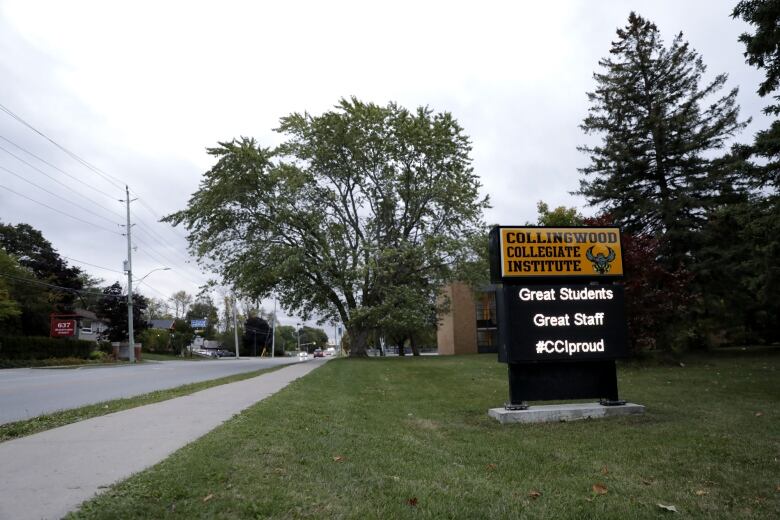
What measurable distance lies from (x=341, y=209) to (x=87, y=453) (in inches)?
1192

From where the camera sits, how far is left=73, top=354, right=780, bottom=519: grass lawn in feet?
14.7

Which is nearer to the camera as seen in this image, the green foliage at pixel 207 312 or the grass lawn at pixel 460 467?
the grass lawn at pixel 460 467

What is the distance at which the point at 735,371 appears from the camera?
18.7 m

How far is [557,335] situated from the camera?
10.1m

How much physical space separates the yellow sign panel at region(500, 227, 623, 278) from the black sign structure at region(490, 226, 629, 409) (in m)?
0.12

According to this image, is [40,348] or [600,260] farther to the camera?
[40,348]

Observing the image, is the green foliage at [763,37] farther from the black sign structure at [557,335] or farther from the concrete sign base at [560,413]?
the concrete sign base at [560,413]

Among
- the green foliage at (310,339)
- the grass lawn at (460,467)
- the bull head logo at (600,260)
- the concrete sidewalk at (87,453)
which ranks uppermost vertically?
the bull head logo at (600,260)

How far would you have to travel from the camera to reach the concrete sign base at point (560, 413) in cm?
952

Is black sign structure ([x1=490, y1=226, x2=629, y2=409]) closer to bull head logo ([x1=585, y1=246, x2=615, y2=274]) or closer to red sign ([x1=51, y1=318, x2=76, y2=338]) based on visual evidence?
bull head logo ([x1=585, y1=246, x2=615, y2=274])

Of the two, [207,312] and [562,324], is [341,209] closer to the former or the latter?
[562,324]

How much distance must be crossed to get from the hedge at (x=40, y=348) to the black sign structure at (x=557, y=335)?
3666 centimetres

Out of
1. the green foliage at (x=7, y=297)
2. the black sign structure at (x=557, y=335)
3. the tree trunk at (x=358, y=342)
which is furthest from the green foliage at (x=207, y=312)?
the black sign structure at (x=557, y=335)

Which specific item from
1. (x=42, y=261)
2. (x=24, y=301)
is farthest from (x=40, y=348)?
(x=42, y=261)
